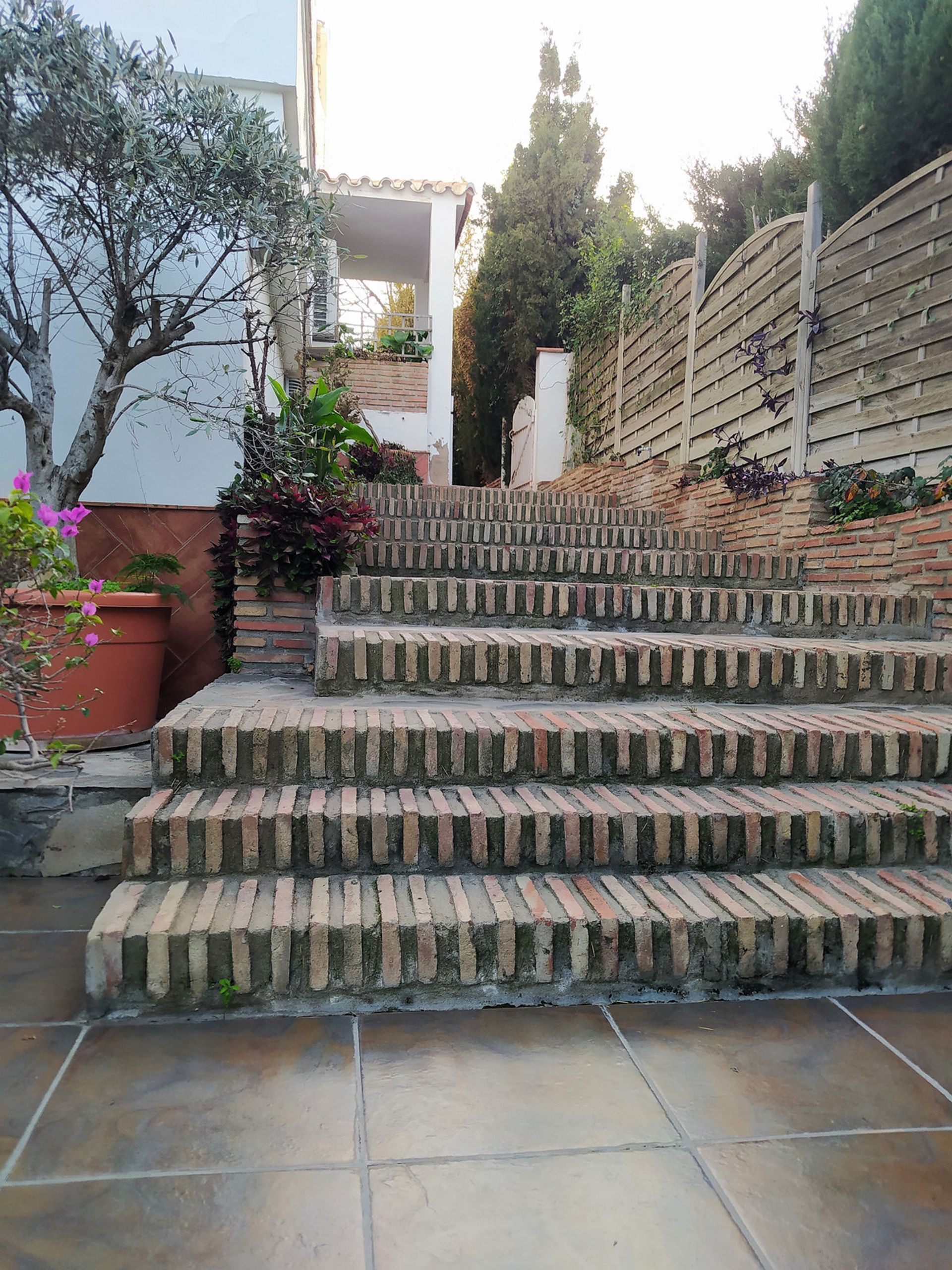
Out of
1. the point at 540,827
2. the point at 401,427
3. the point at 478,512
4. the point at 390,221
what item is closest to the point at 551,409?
the point at 401,427

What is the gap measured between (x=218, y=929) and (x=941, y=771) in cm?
194

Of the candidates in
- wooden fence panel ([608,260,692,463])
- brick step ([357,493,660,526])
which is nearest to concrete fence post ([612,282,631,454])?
wooden fence panel ([608,260,692,463])

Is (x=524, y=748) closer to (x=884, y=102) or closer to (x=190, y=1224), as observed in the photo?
(x=190, y=1224)

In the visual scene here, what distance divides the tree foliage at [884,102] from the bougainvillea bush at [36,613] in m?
5.34

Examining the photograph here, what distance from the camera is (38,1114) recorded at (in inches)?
45.7

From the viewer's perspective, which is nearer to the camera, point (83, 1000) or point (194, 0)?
point (83, 1000)

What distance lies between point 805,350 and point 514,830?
12.0 ft

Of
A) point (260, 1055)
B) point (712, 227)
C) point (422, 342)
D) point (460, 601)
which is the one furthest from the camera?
point (422, 342)

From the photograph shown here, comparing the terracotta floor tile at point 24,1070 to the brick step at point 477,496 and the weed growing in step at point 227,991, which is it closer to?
the weed growing in step at point 227,991

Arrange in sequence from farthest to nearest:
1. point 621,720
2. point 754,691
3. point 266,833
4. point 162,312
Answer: point 162,312
point 754,691
point 621,720
point 266,833

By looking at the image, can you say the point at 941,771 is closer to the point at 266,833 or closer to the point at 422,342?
the point at 266,833

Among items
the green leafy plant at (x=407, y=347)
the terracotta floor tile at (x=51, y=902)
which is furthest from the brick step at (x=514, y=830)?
the green leafy plant at (x=407, y=347)

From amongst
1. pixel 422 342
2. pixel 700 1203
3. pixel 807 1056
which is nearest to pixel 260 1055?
pixel 700 1203

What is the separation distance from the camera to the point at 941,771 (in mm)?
2154
